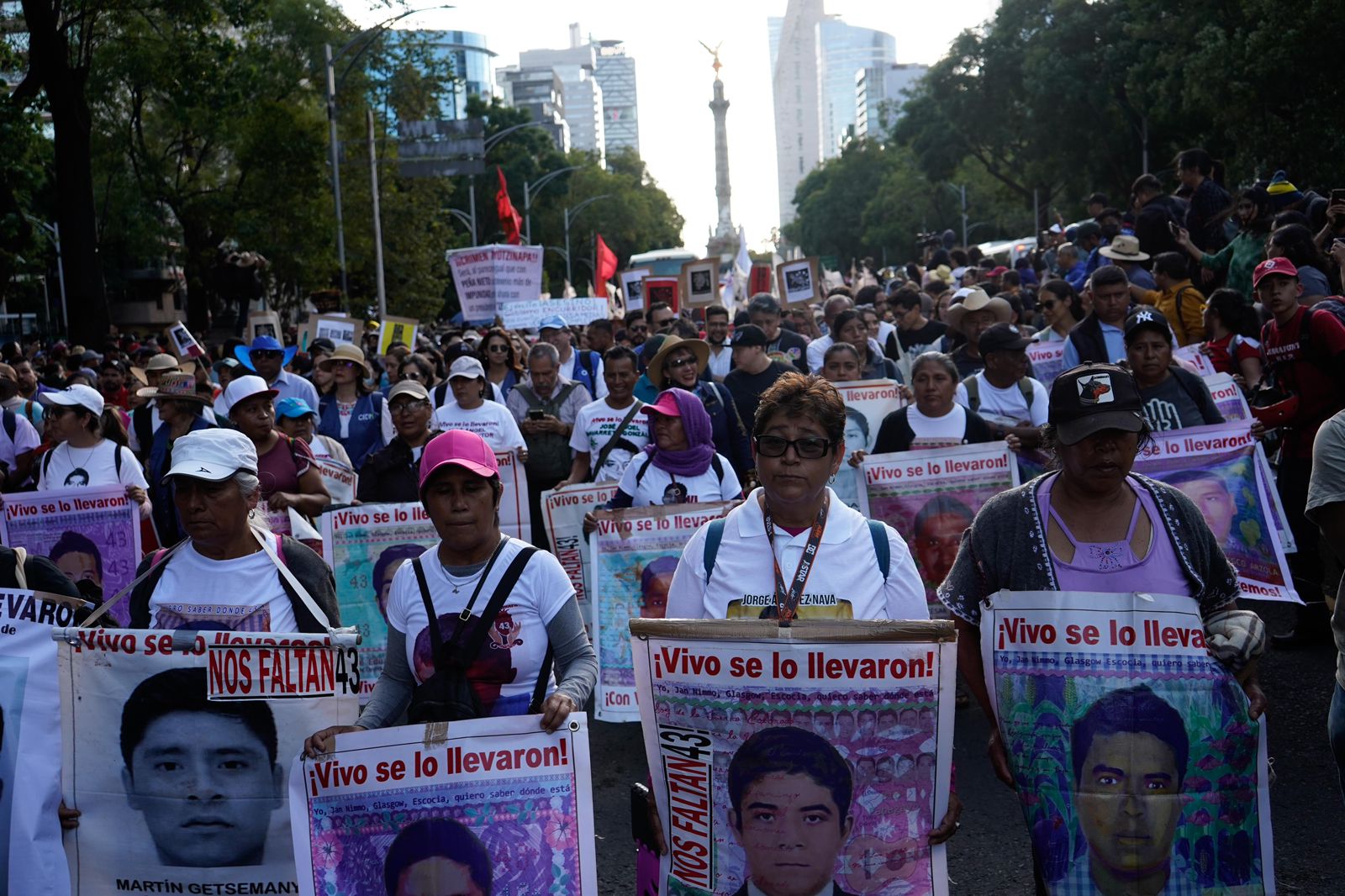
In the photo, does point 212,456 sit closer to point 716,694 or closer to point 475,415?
point 716,694

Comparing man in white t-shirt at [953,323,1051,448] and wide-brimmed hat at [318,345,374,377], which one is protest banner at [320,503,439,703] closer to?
man in white t-shirt at [953,323,1051,448]

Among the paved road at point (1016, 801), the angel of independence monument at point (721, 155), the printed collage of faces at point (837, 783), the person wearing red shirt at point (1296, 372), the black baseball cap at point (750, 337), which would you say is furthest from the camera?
the angel of independence monument at point (721, 155)

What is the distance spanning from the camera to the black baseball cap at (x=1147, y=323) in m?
6.78

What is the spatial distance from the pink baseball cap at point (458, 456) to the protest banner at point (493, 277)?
54.3 ft

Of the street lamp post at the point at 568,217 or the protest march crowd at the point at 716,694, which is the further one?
the street lamp post at the point at 568,217

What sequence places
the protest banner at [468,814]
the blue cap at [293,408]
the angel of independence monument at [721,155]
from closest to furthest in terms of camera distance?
1. the protest banner at [468,814]
2. the blue cap at [293,408]
3. the angel of independence monument at [721,155]

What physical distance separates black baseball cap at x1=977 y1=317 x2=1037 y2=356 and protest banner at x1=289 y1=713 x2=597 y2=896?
4.77 m

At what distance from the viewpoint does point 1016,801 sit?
5922mm

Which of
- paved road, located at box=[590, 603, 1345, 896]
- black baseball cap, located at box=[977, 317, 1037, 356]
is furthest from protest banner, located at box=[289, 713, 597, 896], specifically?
black baseball cap, located at box=[977, 317, 1037, 356]

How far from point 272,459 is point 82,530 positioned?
44.1 inches

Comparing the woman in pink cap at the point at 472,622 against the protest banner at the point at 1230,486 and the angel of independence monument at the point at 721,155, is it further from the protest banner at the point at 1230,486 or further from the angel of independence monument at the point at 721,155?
the angel of independence monument at the point at 721,155

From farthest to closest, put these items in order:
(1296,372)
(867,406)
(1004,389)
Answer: (867,406) < (1004,389) < (1296,372)

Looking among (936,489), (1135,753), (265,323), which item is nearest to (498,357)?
(936,489)

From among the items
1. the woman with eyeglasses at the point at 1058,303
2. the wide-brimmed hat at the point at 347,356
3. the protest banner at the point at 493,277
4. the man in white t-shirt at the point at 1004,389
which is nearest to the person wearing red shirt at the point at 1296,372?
the man in white t-shirt at the point at 1004,389
